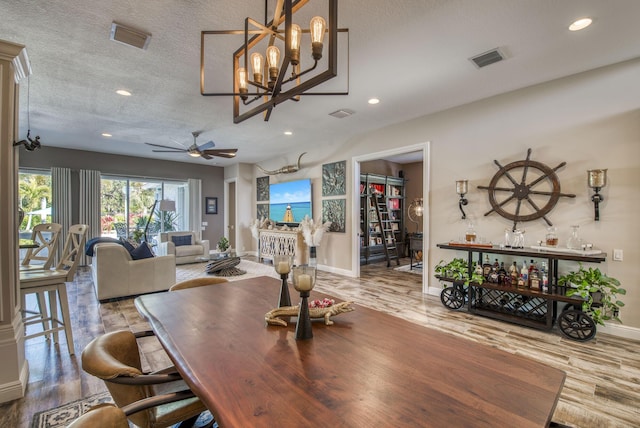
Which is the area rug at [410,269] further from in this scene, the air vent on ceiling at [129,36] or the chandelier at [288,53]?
the air vent on ceiling at [129,36]

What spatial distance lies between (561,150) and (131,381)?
4.31m

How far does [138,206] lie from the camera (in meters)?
8.07

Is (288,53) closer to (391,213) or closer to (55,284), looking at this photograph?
(55,284)

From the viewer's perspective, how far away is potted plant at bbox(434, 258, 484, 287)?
3.66m

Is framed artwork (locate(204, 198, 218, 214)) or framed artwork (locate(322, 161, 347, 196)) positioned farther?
framed artwork (locate(204, 198, 218, 214))

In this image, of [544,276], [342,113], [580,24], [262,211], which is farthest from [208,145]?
[544,276]

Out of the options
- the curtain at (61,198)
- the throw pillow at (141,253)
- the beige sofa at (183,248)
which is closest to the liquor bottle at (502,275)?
the throw pillow at (141,253)

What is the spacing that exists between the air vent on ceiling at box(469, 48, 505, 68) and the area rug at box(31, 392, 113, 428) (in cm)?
416

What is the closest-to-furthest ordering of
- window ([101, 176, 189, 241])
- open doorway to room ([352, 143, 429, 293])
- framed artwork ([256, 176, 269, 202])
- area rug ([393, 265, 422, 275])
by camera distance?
area rug ([393, 265, 422, 275]), open doorway to room ([352, 143, 429, 293]), window ([101, 176, 189, 241]), framed artwork ([256, 176, 269, 202])

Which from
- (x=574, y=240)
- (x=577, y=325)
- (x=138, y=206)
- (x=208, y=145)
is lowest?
(x=577, y=325)

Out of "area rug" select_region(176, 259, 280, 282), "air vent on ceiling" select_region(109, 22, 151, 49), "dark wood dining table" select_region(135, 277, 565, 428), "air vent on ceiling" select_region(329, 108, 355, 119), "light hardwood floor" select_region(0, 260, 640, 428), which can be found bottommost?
"light hardwood floor" select_region(0, 260, 640, 428)

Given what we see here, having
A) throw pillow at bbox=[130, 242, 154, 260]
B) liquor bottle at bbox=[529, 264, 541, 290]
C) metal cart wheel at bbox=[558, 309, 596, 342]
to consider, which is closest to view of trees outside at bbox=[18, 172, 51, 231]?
throw pillow at bbox=[130, 242, 154, 260]

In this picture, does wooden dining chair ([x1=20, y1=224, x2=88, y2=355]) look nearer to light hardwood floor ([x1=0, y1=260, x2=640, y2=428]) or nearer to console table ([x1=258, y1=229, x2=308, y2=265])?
light hardwood floor ([x1=0, y1=260, x2=640, y2=428])

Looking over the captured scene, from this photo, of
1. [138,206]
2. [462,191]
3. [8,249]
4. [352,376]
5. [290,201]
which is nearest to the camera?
[352,376]
